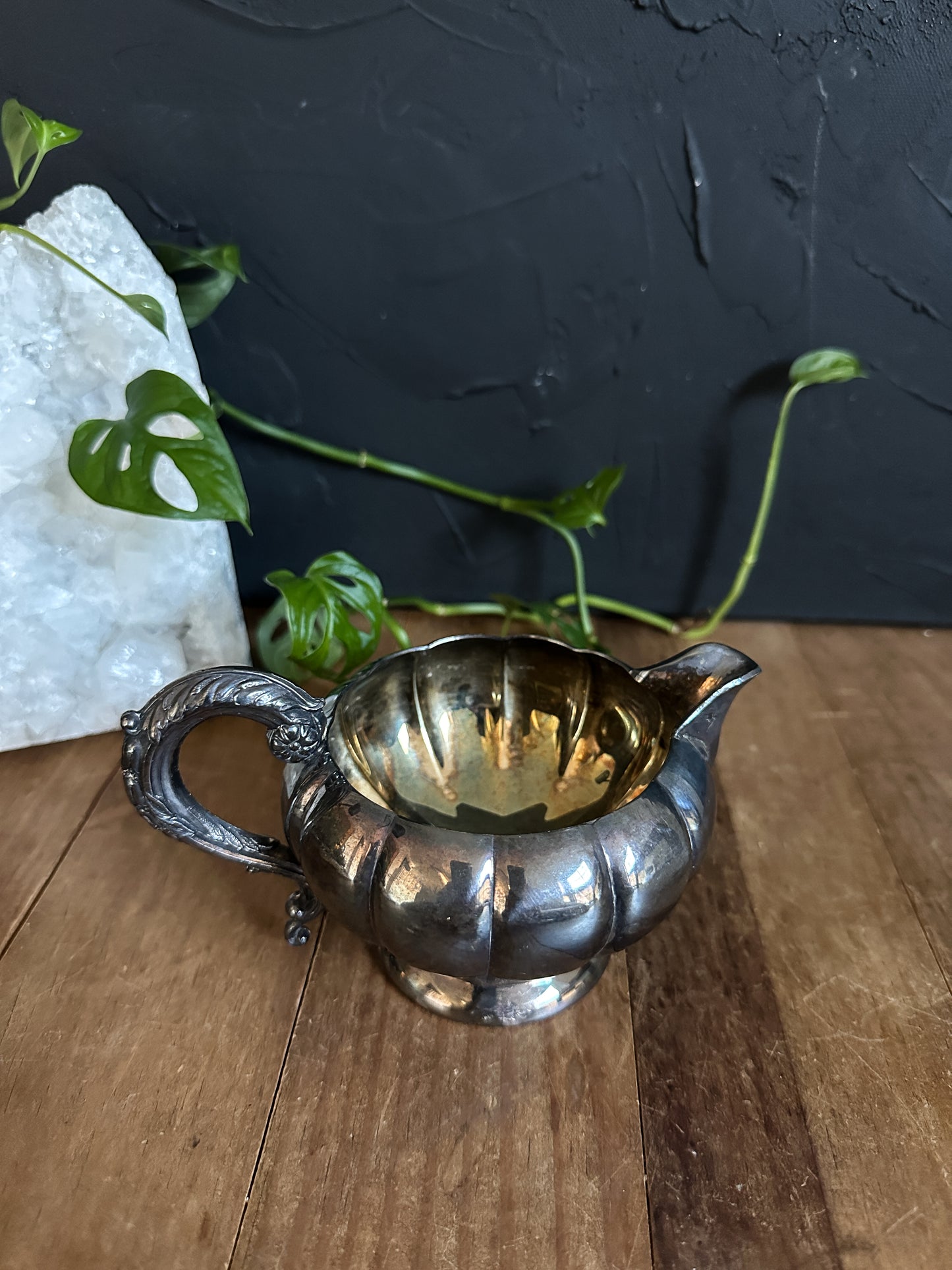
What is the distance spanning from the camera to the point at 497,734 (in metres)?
0.64

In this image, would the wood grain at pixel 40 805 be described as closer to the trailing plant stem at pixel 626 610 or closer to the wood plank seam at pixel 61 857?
the wood plank seam at pixel 61 857

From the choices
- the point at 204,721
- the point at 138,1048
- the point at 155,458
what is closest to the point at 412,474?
the point at 155,458

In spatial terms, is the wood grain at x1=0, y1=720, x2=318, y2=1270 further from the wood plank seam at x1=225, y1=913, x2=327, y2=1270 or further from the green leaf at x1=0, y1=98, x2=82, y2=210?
the green leaf at x1=0, y1=98, x2=82, y2=210

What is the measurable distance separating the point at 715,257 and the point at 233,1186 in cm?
79

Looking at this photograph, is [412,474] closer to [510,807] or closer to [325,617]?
[325,617]

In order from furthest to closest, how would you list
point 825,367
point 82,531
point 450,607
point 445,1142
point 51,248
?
point 450,607 → point 825,367 → point 82,531 → point 51,248 → point 445,1142

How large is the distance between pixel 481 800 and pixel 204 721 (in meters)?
0.22

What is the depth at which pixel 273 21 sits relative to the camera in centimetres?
70

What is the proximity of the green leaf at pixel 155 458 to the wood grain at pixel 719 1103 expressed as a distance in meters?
0.39

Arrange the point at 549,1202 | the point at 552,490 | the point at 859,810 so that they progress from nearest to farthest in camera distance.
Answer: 1. the point at 549,1202
2. the point at 859,810
3. the point at 552,490

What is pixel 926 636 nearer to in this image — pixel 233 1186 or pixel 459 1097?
pixel 459 1097

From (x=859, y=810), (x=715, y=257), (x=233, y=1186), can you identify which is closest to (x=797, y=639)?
(x=859, y=810)

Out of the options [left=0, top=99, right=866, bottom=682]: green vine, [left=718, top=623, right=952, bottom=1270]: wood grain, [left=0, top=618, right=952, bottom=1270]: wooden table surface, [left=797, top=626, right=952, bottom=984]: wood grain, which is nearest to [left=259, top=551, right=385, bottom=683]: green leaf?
[left=0, top=99, right=866, bottom=682]: green vine

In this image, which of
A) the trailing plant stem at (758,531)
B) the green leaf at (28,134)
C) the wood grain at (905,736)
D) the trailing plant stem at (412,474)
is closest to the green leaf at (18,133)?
the green leaf at (28,134)
